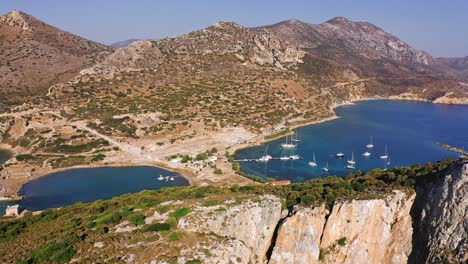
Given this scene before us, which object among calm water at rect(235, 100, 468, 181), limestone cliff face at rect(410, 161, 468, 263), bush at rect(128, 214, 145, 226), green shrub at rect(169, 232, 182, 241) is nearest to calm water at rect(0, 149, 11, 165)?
calm water at rect(235, 100, 468, 181)

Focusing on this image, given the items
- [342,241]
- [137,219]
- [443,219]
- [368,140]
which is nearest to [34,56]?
[368,140]

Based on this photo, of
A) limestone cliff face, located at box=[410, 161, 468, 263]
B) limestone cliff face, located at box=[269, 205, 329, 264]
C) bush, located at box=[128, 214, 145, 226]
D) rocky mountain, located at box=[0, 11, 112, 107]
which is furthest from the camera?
rocky mountain, located at box=[0, 11, 112, 107]

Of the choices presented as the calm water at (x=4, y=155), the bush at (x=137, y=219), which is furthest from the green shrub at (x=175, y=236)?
the calm water at (x=4, y=155)

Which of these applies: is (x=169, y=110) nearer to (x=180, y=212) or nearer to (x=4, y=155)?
(x=4, y=155)

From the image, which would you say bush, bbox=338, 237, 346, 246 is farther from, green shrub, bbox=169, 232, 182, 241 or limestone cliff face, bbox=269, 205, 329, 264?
green shrub, bbox=169, 232, 182, 241

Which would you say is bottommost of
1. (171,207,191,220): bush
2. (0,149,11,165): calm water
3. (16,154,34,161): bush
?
(0,149,11,165): calm water
